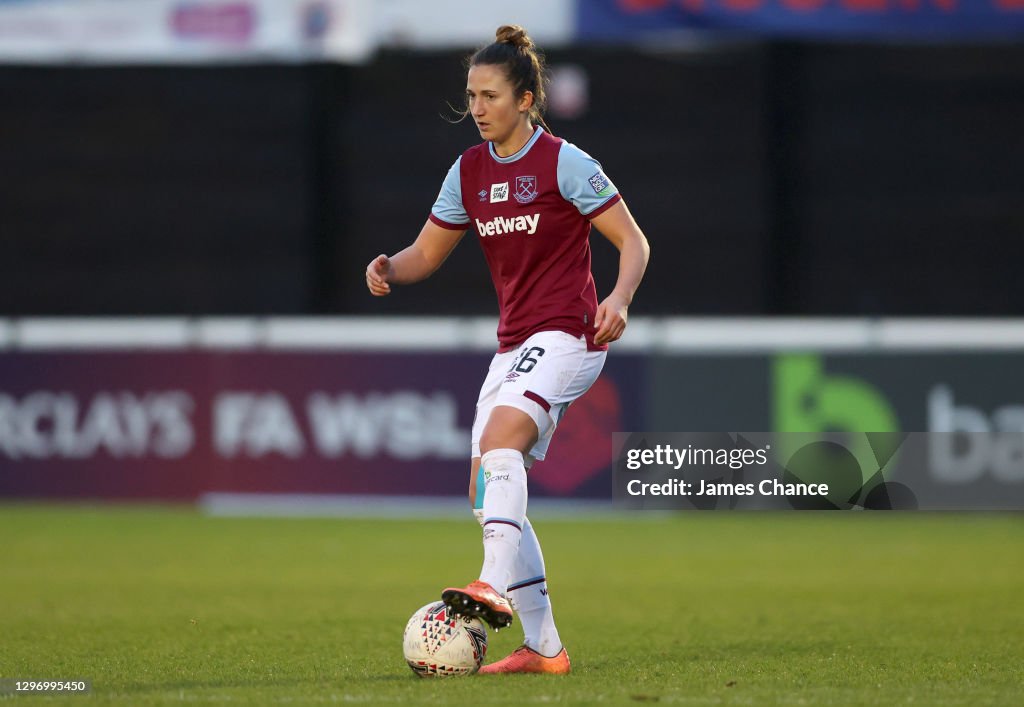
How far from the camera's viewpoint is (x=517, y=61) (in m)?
5.63

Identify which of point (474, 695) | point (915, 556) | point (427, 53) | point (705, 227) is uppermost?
point (427, 53)

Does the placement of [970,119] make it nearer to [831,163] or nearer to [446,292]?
[831,163]

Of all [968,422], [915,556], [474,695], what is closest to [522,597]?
[474,695]

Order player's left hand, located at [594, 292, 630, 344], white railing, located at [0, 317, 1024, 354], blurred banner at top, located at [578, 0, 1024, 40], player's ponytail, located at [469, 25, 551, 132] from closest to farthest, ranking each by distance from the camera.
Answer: player's left hand, located at [594, 292, 630, 344] < player's ponytail, located at [469, 25, 551, 132] < white railing, located at [0, 317, 1024, 354] < blurred banner at top, located at [578, 0, 1024, 40]

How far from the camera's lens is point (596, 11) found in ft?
44.7

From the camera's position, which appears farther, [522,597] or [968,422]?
[968,422]

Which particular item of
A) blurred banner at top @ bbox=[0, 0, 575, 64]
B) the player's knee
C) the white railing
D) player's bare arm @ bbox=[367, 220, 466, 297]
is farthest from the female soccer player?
blurred banner at top @ bbox=[0, 0, 575, 64]

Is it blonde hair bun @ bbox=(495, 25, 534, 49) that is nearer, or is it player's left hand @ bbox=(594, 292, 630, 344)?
player's left hand @ bbox=(594, 292, 630, 344)

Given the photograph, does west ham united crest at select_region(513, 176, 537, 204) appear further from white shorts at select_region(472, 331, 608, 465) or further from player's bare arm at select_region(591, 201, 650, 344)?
white shorts at select_region(472, 331, 608, 465)

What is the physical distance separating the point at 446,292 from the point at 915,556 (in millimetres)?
5151

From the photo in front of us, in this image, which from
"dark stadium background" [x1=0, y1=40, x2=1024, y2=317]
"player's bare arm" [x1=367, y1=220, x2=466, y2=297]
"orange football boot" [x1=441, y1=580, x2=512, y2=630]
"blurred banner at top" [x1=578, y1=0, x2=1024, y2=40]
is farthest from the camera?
"dark stadium background" [x1=0, y1=40, x2=1024, y2=317]

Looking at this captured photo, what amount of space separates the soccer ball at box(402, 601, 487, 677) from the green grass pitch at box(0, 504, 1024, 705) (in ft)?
0.26

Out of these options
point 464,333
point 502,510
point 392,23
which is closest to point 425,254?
point 502,510

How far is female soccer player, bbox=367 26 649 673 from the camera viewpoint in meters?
5.51
